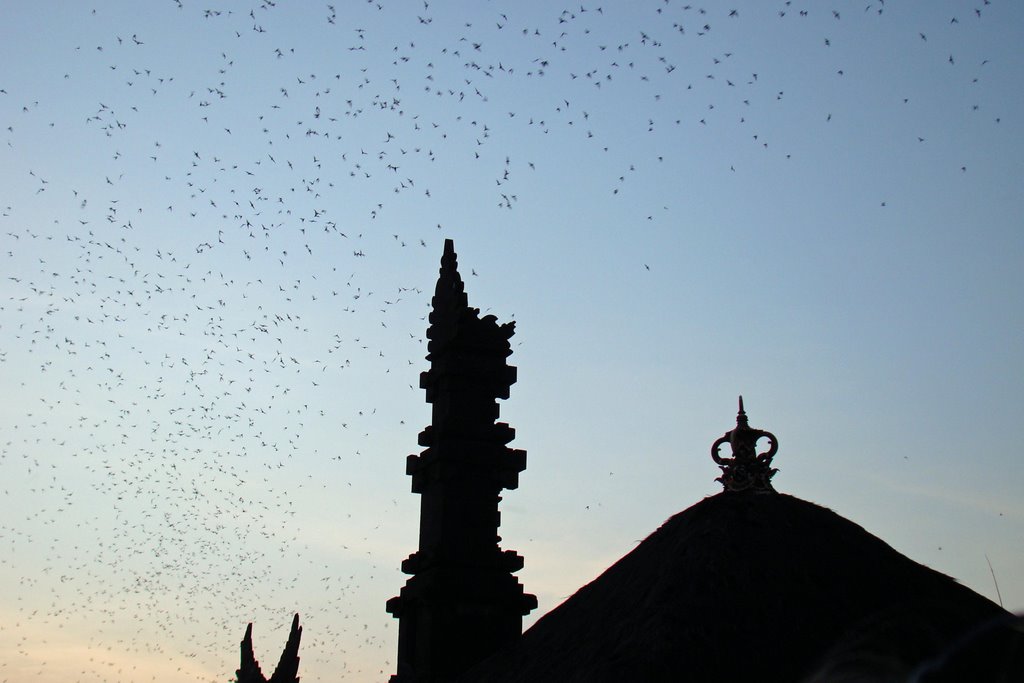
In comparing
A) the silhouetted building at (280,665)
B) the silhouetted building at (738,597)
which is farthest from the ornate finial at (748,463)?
the silhouetted building at (280,665)

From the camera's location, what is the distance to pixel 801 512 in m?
14.6

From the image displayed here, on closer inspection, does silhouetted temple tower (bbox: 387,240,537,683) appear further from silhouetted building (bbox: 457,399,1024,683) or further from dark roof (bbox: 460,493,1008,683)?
dark roof (bbox: 460,493,1008,683)

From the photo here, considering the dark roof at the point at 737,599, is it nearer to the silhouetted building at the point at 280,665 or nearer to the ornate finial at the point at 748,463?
the ornate finial at the point at 748,463

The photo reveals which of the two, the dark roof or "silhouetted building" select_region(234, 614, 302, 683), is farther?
"silhouetted building" select_region(234, 614, 302, 683)

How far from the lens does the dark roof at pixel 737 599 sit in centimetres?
1246

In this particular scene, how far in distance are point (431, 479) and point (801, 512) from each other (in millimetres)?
5931

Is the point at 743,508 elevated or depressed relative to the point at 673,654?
elevated

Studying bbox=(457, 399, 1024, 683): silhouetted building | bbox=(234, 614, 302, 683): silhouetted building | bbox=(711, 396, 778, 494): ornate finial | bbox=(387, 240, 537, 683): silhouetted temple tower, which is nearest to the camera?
bbox=(457, 399, 1024, 683): silhouetted building

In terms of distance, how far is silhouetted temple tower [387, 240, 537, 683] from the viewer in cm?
1761

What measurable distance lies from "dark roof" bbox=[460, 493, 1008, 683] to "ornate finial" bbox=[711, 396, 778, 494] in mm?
189

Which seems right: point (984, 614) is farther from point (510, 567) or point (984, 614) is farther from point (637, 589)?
point (510, 567)

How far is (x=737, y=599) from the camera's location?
517 inches

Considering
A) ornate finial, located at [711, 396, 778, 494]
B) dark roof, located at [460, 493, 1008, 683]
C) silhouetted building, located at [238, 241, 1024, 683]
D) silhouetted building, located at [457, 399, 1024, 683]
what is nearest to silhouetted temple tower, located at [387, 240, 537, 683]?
silhouetted building, located at [238, 241, 1024, 683]

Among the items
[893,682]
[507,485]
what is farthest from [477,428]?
[893,682]
